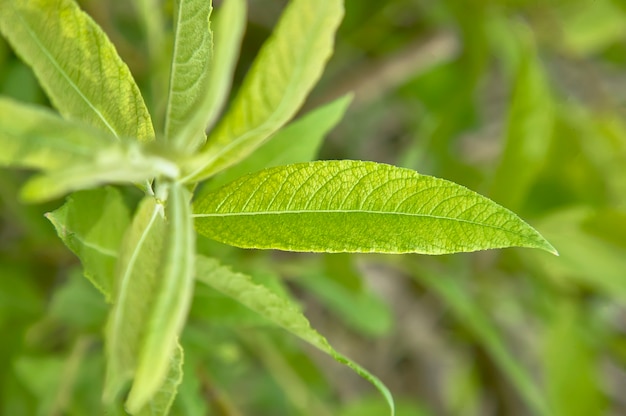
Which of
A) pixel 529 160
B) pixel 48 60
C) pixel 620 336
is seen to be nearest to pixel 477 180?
pixel 529 160

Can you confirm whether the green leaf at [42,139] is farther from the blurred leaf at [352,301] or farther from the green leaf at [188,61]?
the blurred leaf at [352,301]

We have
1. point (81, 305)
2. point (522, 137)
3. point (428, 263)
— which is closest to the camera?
point (81, 305)

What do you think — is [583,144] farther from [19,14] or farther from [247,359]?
[19,14]

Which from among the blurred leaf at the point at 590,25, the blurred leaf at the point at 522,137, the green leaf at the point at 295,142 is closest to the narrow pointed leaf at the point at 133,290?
the green leaf at the point at 295,142

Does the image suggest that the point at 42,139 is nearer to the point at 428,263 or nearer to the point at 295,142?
the point at 295,142

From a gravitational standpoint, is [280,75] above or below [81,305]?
above

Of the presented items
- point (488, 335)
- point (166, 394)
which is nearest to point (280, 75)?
point (166, 394)
